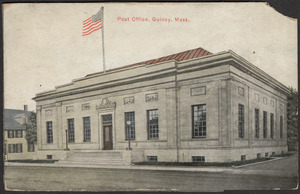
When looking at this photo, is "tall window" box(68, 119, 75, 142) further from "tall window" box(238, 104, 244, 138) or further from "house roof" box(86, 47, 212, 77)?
"tall window" box(238, 104, 244, 138)

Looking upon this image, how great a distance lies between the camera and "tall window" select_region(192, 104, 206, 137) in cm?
1169

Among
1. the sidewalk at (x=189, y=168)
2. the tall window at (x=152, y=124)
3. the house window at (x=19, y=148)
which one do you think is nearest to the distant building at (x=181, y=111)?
the tall window at (x=152, y=124)

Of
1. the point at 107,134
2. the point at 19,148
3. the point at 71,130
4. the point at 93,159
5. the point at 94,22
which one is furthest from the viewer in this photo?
the point at 107,134

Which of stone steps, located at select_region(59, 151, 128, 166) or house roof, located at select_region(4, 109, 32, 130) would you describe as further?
stone steps, located at select_region(59, 151, 128, 166)

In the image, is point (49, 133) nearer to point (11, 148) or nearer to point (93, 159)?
point (11, 148)

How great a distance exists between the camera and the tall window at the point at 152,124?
39.5ft

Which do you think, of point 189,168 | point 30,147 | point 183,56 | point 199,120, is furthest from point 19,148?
point 183,56

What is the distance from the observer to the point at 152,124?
12430mm

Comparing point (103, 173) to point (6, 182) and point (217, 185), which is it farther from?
point (217, 185)

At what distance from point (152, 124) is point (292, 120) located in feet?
15.6

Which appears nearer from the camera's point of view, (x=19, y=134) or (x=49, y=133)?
(x=19, y=134)

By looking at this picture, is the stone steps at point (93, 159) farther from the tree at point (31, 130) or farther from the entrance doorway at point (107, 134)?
the tree at point (31, 130)

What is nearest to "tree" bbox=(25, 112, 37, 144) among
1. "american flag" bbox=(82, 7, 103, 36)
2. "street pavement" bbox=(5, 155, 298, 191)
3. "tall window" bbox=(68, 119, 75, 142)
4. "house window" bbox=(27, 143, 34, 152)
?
"house window" bbox=(27, 143, 34, 152)

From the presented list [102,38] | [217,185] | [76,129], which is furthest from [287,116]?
[76,129]
